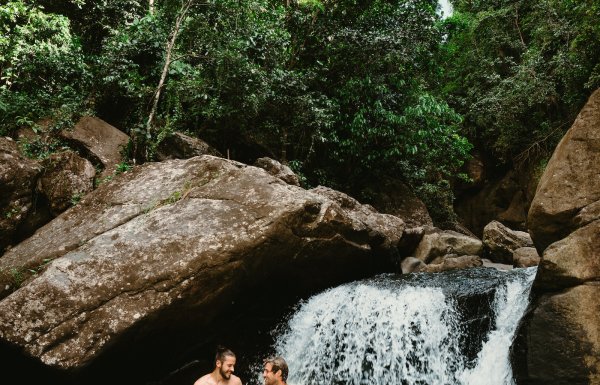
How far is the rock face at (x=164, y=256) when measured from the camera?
Result: 567cm

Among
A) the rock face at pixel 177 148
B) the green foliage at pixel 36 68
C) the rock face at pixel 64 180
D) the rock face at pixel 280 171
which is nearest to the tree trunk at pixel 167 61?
the rock face at pixel 177 148

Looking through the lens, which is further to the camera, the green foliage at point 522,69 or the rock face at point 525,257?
the green foliage at point 522,69

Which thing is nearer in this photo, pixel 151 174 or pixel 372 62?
pixel 151 174

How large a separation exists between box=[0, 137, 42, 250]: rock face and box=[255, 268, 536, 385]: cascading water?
18.1ft

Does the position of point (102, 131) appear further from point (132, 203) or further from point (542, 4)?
point (542, 4)

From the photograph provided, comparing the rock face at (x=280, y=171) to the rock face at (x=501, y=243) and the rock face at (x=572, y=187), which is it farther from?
the rock face at (x=501, y=243)

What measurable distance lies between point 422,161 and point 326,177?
460 centimetres

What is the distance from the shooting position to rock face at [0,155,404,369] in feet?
18.6

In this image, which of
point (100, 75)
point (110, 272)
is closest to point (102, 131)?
point (100, 75)

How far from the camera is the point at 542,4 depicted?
50.8 ft


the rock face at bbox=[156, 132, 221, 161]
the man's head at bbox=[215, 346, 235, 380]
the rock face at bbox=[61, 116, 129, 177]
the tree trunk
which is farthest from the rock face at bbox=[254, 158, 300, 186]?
the man's head at bbox=[215, 346, 235, 380]

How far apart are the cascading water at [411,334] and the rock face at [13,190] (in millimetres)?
5507

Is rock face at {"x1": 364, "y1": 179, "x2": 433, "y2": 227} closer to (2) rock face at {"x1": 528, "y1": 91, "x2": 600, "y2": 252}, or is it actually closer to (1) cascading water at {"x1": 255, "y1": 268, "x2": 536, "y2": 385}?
(1) cascading water at {"x1": 255, "y1": 268, "x2": 536, "y2": 385}

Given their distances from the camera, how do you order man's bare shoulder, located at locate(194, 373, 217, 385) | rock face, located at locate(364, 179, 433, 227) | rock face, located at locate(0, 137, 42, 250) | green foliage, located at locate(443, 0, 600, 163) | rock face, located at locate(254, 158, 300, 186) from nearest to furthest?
1. man's bare shoulder, located at locate(194, 373, 217, 385)
2. rock face, located at locate(0, 137, 42, 250)
3. rock face, located at locate(254, 158, 300, 186)
4. green foliage, located at locate(443, 0, 600, 163)
5. rock face, located at locate(364, 179, 433, 227)
